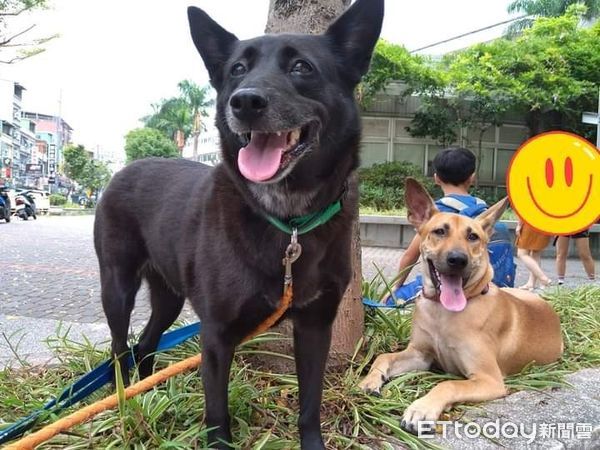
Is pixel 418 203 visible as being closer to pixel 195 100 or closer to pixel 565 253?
pixel 565 253

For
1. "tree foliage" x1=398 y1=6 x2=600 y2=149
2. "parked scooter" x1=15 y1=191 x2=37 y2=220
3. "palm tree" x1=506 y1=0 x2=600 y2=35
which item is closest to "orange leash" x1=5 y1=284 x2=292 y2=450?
"tree foliage" x1=398 y1=6 x2=600 y2=149

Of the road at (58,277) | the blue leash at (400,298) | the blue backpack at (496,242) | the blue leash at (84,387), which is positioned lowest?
the road at (58,277)

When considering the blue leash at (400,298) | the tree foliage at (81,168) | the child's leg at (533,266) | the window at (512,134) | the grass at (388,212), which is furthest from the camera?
the tree foliage at (81,168)

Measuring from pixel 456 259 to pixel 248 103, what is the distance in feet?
5.86

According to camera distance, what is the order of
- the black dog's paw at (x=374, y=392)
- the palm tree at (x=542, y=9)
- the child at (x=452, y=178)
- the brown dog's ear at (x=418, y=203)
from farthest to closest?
the palm tree at (x=542, y=9) < the child at (x=452, y=178) < the brown dog's ear at (x=418, y=203) < the black dog's paw at (x=374, y=392)

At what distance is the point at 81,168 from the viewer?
60.6 m

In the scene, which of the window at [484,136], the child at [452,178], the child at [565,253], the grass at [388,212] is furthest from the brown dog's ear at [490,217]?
the window at [484,136]

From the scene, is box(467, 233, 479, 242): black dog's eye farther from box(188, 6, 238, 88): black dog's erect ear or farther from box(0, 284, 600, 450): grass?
box(188, 6, 238, 88): black dog's erect ear

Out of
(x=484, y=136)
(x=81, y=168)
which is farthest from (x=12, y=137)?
(x=484, y=136)

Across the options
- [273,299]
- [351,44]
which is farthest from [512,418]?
[351,44]

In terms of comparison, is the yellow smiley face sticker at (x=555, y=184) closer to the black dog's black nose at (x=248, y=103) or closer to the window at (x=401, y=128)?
the black dog's black nose at (x=248, y=103)

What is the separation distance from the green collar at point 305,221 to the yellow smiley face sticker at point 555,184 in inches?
99.4

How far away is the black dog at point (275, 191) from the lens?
6.63 feet

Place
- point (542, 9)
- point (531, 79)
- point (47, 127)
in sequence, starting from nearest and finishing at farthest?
point (531, 79) < point (542, 9) < point (47, 127)
